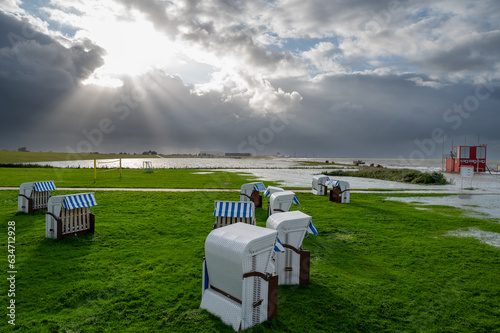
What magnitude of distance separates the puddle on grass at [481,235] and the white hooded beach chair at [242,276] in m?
10.6

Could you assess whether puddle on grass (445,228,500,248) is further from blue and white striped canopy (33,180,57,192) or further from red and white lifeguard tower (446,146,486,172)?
red and white lifeguard tower (446,146,486,172)

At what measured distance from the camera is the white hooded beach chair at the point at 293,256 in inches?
279

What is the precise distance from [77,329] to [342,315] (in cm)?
534

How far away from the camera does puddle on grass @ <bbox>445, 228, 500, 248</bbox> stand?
37.1 ft

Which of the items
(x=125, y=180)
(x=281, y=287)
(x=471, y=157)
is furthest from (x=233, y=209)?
(x=471, y=157)

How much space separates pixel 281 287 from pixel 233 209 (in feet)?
12.3

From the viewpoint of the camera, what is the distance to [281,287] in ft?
23.3

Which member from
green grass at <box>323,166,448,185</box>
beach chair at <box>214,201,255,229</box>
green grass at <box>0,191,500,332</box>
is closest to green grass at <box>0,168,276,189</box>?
green grass at <box>0,191,500,332</box>

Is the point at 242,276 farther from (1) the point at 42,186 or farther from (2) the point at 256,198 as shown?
(1) the point at 42,186

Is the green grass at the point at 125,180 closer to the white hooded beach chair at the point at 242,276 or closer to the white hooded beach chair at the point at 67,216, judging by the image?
the white hooded beach chair at the point at 67,216

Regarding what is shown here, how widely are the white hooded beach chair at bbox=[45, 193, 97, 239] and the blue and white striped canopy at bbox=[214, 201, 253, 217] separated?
5.20m

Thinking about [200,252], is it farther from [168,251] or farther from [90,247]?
[90,247]

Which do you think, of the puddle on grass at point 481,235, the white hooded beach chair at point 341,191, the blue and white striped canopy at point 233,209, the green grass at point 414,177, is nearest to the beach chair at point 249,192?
the blue and white striped canopy at point 233,209

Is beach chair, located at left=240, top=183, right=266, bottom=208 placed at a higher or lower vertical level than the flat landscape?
higher
